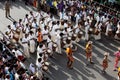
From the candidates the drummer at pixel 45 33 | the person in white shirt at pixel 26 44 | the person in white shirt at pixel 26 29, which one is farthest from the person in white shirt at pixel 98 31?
the person in white shirt at pixel 26 44

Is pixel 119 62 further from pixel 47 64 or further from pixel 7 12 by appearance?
pixel 7 12

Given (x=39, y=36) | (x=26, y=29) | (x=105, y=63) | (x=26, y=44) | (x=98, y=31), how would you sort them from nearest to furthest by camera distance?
(x=105, y=63) < (x=26, y=44) < (x=39, y=36) < (x=26, y=29) < (x=98, y=31)

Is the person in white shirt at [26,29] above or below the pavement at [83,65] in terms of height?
above

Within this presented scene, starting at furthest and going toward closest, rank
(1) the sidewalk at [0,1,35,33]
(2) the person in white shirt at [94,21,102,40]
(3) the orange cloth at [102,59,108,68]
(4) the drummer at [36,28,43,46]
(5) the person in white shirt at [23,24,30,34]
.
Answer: (1) the sidewalk at [0,1,35,33], (2) the person in white shirt at [94,21,102,40], (5) the person in white shirt at [23,24,30,34], (4) the drummer at [36,28,43,46], (3) the orange cloth at [102,59,108,68]

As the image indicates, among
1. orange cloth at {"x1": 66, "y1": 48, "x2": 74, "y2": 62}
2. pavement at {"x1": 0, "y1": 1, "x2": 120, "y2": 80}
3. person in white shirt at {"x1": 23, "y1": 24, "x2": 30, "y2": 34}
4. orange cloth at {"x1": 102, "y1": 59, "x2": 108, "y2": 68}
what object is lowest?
pavement at {"x1": 0, "y1": 1, "x2": 120, "y2": 80}

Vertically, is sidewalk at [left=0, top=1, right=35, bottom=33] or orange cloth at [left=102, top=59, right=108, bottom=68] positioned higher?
sidewalk at [left=0, top=1, right=35, bottom=33]

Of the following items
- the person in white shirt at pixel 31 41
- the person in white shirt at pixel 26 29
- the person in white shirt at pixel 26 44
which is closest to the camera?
the person in white shirt at pixel 26 44

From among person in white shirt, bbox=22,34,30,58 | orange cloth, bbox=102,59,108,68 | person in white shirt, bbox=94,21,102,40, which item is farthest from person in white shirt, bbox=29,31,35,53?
person in white shirt, bbox=94,21,102,40

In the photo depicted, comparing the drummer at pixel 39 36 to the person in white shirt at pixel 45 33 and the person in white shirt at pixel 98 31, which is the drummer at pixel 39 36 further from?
the person in white shirt at pixel 98 31

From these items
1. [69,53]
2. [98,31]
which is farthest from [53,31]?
[69,53]

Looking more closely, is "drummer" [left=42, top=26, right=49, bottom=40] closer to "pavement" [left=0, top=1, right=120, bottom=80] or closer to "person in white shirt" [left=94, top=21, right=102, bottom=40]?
"pavement" [left=0, top=1, right=120, bottom=80]

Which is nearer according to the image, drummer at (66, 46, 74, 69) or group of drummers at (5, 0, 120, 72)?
drummer at (66, 46, 74, 69)

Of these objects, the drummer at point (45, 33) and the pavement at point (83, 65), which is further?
the drummer at point (45, 33)

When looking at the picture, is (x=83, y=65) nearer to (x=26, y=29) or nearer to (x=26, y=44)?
(x=26, y=44)
